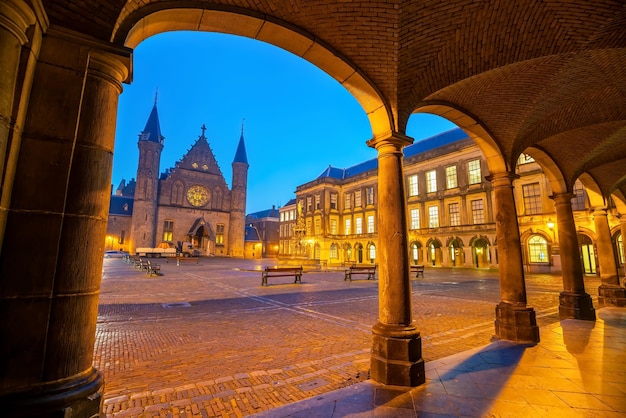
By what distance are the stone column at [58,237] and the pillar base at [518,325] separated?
6.16 metres

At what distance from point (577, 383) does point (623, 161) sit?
865 cm

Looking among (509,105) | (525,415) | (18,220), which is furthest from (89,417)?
(509,105)

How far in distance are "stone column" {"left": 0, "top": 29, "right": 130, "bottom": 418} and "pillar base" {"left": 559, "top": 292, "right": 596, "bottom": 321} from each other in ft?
30.9

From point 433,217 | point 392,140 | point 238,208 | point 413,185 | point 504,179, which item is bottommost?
point 504,179

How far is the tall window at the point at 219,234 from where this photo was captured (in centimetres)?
4538

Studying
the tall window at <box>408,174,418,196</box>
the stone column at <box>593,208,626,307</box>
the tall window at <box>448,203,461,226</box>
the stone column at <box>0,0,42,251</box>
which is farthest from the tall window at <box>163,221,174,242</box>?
the stone column at <box>593,208,626,307</box>

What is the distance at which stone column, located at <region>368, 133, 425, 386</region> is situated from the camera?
11.8ft

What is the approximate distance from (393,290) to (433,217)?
31.0 metres

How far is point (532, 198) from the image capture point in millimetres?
24828

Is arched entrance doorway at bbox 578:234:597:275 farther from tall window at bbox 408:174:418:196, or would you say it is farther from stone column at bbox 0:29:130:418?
stone column at bbox 0:29:130:418

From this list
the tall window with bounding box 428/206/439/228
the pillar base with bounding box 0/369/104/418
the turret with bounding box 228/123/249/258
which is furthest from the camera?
the turret with bounding box 228/123/249/258

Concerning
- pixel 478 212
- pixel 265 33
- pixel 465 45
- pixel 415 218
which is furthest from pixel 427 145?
pixel 265 33

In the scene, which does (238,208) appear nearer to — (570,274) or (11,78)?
(570,274)

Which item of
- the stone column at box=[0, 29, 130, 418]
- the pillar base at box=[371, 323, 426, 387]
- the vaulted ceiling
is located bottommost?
the pillar base at box=[371, 323, 426, 387]
